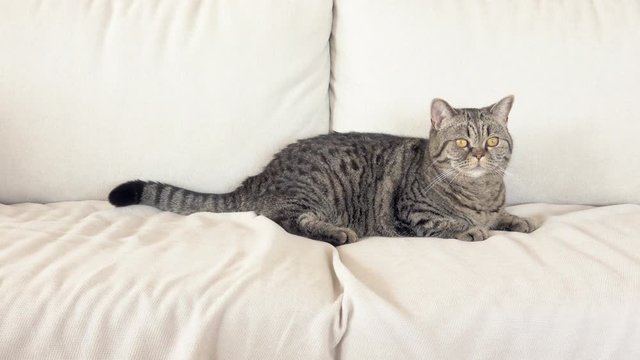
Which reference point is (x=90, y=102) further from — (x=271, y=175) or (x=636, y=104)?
(x=636, y=104)

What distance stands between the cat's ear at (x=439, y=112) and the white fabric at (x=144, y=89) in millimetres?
403

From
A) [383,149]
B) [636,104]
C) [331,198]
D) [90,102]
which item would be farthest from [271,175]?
[636,104]

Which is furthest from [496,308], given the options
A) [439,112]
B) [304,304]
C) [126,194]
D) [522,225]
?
[126,194]

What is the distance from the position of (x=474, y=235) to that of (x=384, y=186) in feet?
1.05

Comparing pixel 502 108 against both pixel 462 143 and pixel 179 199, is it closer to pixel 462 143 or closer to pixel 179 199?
pixel 462 143

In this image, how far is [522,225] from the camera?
56.7 inches

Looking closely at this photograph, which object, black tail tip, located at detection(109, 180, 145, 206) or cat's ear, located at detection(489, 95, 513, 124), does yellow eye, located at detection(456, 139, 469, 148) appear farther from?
black tail tip, located at detection(109, 180, 145, 206)

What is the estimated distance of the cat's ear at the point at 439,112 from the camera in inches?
56.5

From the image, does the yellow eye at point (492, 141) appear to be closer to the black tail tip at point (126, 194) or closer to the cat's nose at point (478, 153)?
the cat's nose at point (478, 153)

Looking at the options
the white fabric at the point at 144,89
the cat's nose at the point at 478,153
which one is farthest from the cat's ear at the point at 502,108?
the white fabric at the point at 144,89

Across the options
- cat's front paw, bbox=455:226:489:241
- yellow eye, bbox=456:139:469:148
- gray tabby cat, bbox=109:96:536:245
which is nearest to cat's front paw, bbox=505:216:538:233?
gray tabby cat, bbox=109:96:536:245

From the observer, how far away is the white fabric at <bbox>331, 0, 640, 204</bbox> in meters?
1.57

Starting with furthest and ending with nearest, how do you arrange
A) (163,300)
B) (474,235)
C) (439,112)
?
(439,112)
(474,235)
(163,300)

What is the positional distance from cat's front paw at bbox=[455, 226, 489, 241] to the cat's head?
7.3 inches
